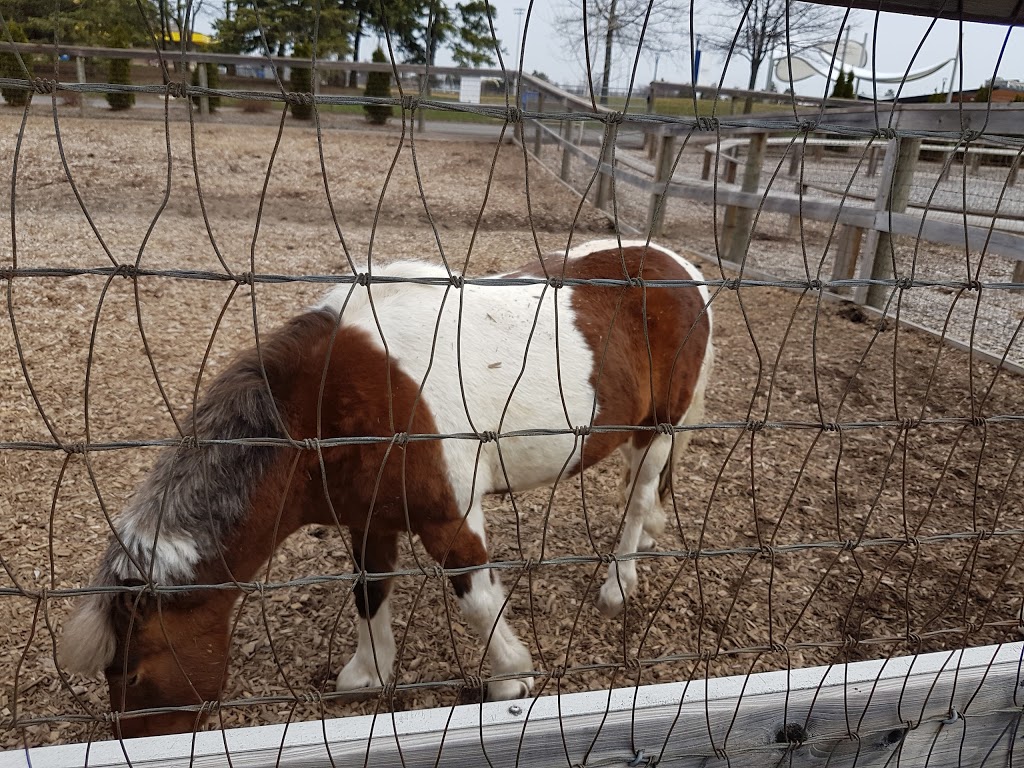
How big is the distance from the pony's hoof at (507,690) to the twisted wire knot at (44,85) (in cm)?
211

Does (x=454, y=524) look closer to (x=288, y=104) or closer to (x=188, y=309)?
(x=288, y=104)

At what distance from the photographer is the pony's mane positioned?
1592 millimetres

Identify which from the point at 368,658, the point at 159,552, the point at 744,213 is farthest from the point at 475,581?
the point at 744,213

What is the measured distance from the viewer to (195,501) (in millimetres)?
1685

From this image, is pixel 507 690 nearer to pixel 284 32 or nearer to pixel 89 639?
pixel 89 639

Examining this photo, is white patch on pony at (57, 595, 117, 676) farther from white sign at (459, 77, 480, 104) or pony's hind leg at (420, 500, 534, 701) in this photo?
white sign at (459, 77, 480, 104)

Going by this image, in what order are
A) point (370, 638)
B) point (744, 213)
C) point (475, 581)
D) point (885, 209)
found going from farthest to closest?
point (744, 213), point (885, 209), point (370, 638), point (475, 581)

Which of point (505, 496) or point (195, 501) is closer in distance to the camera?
point (195, 501)

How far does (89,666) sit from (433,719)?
2.69 ft

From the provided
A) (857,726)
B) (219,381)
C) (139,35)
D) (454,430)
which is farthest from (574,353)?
(139,35)

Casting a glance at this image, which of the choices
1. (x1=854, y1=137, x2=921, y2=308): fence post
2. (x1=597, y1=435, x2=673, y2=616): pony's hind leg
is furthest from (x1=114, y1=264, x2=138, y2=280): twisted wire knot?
(x1=854, y1=137, x2=921, y2=308): fence post

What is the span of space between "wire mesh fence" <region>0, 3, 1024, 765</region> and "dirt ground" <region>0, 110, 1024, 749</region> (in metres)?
0.02

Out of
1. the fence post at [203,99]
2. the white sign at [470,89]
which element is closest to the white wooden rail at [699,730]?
the white sign at [470,89]

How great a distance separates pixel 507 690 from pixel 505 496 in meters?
0.95
